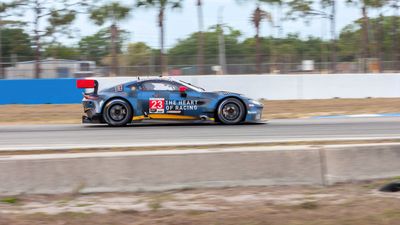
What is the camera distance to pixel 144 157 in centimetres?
704

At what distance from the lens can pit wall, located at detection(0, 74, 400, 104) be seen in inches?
1032

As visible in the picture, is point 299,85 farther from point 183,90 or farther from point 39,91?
point 183,90

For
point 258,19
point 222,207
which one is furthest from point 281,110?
point 222,207

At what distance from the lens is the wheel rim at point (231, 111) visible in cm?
1436

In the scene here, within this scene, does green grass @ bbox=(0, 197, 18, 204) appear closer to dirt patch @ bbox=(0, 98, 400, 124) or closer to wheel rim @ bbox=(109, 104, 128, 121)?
wheel rim @ bbox=(109, 104, 128, 121)

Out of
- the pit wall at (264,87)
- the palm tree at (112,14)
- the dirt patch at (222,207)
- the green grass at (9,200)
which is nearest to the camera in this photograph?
the dirt patch at (222,207)

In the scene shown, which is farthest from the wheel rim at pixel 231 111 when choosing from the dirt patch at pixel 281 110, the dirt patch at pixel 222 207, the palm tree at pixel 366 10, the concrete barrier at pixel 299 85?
the palm tree at pixel 366 10

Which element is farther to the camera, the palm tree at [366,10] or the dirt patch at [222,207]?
the palm tree at [366,10]

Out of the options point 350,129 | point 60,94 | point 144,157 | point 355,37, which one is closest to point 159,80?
point 350,129

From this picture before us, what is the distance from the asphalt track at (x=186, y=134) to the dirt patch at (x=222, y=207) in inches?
132

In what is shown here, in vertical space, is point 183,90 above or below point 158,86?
below

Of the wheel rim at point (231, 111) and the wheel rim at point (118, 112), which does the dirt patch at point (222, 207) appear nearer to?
the wheel rim at point (231, 111)

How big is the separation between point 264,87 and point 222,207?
21.3 m

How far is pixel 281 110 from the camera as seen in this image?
21.5 metres
